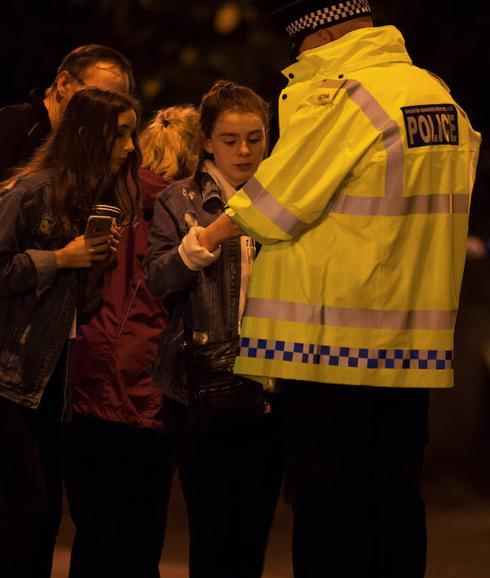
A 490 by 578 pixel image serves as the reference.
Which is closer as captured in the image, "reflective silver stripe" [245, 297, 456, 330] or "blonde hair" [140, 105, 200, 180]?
"reflective silver stripe" [245, 297, 456, 330]

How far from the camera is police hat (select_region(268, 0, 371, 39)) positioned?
502 centimetres

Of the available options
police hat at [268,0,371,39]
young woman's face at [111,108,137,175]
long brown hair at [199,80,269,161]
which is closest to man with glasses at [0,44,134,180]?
young woman's face at [111,108,137,175]

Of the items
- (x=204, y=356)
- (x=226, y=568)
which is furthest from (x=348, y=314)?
(x=226, y=568)

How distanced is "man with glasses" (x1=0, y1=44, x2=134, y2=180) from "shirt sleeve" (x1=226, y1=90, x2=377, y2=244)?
1.49 meters

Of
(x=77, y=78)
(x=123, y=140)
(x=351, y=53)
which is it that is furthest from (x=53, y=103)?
(x=351, y=53)

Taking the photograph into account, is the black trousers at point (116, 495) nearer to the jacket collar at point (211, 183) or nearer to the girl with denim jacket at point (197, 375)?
the girl with denim jacket at point (197, 375)

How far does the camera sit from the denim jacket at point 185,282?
17.8 feet

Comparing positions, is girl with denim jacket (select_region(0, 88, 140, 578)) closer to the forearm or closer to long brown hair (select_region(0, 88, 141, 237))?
long brown hair (select_region(0, 88, 141, 237))

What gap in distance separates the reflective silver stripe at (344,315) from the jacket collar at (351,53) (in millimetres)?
680

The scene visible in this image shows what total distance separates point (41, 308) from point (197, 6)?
6.50 m

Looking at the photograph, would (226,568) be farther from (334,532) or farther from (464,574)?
(464,574)

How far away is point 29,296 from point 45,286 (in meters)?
0.08

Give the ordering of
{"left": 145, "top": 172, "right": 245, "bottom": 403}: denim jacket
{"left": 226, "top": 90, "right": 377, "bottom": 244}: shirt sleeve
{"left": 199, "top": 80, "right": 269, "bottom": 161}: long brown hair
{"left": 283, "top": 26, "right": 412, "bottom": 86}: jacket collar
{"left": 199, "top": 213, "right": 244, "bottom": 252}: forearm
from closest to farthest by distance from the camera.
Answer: {"left": 226, "top": 90, "right": 377, "bottom": 244}: shirt sleeve → {"left": 283, "top": 26, "right": 412, "bottom": 86}: jacket collar → {"left": 199, "top": 213, "right": 244, "bottom": 252}: forearm → {"left": 145, "top": 172, "right": 245, "bottom": 403}: denim jacket → {"left": 199, "top": 80, "right": 269, "bottom": 161}: long brown hair

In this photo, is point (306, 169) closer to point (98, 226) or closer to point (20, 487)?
point (98, 226)
